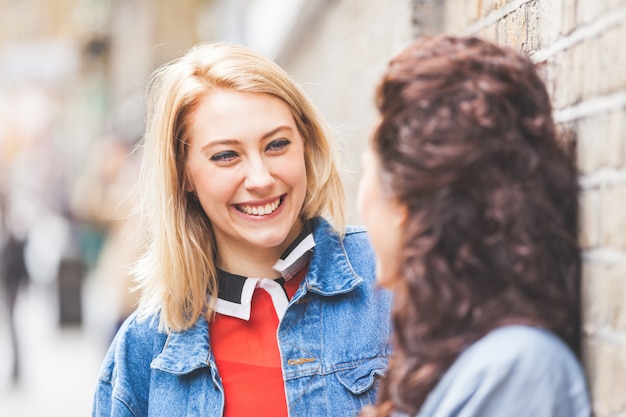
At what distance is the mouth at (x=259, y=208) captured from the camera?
2.38 metres

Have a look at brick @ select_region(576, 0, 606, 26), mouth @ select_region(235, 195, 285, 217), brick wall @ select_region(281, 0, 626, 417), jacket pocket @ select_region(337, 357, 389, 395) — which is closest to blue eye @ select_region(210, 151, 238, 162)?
mouth @ select_region(235, 195, 285, 217)

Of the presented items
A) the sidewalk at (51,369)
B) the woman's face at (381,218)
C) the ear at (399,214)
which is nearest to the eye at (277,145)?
the woman's face at (381,218)

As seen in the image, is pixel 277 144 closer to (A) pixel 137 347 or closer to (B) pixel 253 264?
(B) pixel 253 264

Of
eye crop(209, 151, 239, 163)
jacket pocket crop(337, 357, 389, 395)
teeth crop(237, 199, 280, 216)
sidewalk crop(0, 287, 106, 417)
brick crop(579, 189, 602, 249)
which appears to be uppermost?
eye crop(209, 151, 239, 163)

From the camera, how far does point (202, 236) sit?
2.57 meters

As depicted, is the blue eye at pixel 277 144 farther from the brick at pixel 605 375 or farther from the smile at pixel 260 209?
the brick at pixel 605 375

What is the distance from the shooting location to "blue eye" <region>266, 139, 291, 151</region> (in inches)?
93.7

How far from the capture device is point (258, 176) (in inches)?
91.2

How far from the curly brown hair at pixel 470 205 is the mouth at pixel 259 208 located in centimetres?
85

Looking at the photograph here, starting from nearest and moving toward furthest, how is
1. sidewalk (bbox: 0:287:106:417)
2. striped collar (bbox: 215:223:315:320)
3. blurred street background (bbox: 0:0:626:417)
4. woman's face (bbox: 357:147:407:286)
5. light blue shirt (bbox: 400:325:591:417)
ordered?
light blue shirt (bbox: 400:325:591:417) < blurred street background (bbox: 0:0:626:417) < woman's face (bbox: 357:147:407:286) < striped collar (bbox: 215:223:315:320) < sidewalk (bbox: 0:287:106:417)

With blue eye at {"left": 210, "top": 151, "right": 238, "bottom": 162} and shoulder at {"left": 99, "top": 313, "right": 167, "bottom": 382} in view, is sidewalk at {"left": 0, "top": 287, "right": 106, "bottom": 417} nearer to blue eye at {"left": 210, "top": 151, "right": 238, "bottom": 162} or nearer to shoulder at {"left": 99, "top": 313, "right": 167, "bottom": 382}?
shoulder at {"left": 99, "top": 313, "right": 167, "bottom": 382}

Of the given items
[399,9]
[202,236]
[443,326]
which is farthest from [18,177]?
[443,326]

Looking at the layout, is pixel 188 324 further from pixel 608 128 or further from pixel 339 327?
pixel 608 128

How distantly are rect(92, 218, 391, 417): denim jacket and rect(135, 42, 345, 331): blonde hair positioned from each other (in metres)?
0.09
